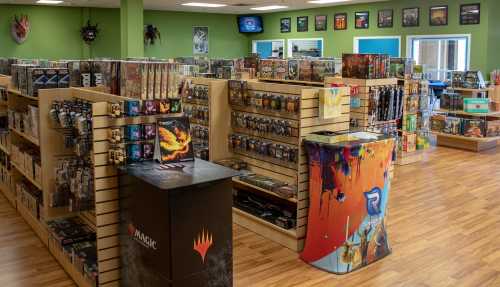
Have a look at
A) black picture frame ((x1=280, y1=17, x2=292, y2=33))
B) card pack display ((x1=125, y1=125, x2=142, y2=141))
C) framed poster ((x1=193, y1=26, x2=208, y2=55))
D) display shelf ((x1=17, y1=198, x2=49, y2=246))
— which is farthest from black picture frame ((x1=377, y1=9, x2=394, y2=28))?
card pack display ((x1=125, y1=125, x2=142, y2=141))

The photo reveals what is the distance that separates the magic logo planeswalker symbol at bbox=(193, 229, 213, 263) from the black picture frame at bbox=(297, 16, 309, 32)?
44.5ft

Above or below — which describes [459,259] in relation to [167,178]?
below

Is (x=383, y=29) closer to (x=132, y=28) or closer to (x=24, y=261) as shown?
(x=132, y=28)

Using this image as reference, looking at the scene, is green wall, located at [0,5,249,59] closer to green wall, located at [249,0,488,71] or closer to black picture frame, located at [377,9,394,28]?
green wall, located at [249,0,488,71]

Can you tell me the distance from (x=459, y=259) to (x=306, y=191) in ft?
4.84

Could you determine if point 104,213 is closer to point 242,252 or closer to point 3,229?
point 242,252

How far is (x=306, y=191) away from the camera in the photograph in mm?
4551

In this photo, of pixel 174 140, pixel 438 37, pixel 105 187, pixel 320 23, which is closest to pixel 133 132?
pixel 174 140

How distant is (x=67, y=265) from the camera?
415 cm

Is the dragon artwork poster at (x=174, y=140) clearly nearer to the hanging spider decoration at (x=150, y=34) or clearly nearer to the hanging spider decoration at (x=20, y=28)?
the hanging spider decoration at (x=20, y=28)

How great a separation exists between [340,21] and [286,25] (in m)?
2.37

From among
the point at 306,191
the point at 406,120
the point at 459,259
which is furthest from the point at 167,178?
the point at 406,120

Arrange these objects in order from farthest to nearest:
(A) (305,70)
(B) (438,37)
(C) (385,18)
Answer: (C) (385,18) < (B) (438,37) < (A) (305,70)

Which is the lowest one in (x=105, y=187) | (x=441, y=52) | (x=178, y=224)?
(x=178, y=224)
